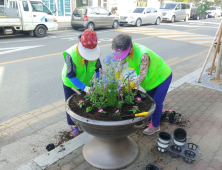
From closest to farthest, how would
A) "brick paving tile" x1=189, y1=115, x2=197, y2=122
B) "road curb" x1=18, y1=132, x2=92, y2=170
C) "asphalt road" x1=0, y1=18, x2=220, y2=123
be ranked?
"road curb" x1=18, y1=132, x2=92, y2=170, "brick paving tile" x1=189, y1=115, x2=197, y2=122, "asphalt road" x1=0, y1=18, x2=220, y2=123

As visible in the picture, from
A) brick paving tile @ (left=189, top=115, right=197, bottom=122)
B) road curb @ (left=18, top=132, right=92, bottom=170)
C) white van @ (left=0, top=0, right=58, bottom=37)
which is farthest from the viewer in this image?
white van @ (left=0, top=0, right=58, bottom=37)

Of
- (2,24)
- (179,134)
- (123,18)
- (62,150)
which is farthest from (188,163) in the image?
(123,18)

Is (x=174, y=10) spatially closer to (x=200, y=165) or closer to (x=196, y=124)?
(x=196, y=124)

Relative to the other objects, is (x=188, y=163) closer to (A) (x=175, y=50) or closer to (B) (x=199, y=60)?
(B) (x=199, y=60)

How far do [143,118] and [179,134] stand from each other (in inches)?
43.4

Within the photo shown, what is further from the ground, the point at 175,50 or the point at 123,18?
the point at 123,18

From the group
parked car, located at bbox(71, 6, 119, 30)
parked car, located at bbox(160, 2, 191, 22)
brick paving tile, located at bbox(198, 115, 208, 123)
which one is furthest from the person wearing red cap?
parked car, located at bbox(160, 2, 191, 22)

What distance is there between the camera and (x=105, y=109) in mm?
2271

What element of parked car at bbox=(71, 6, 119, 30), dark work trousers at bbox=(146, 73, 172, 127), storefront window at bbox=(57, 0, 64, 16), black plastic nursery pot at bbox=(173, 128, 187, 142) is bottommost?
black plastic nursery pot at bbox=(173, 128, 187, 142)

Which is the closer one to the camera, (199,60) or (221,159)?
(221,159)

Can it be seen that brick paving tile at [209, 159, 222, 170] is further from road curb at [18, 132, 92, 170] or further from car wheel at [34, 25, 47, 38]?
car wheel at [34, 25, 47, 38]

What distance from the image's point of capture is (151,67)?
2.73 meters

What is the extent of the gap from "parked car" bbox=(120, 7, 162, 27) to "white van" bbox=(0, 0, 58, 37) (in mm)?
7382

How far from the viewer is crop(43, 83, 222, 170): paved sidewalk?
2574mm
